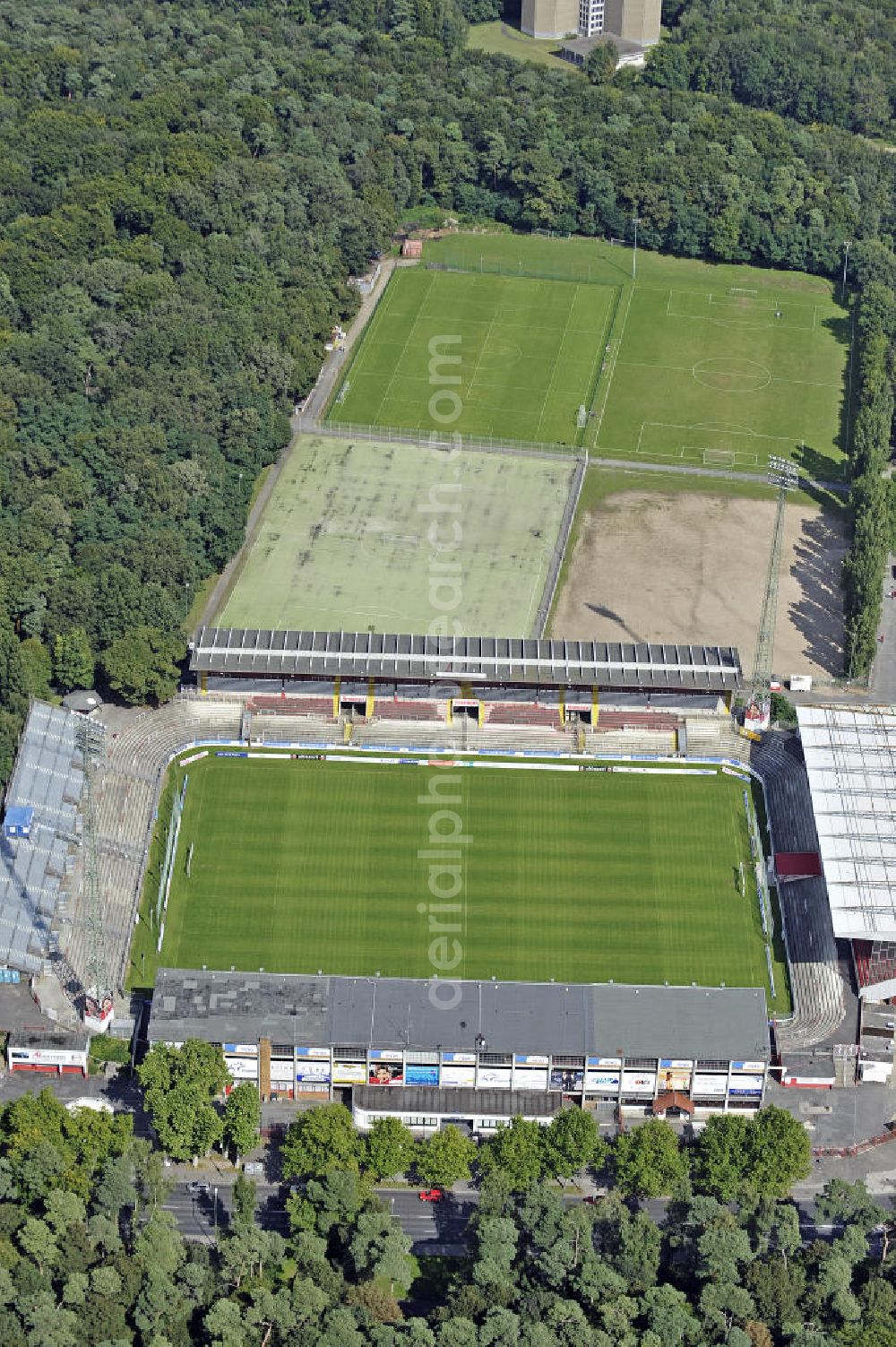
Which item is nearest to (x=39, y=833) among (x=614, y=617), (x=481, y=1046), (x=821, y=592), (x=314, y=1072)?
(x=314, y=1072)

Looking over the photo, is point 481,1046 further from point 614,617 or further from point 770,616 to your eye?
point 770,616

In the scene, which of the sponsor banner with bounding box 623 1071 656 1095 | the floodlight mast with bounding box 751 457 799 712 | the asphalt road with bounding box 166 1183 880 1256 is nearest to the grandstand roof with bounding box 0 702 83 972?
the asphalt road with bounding box 166 1183 880 1256

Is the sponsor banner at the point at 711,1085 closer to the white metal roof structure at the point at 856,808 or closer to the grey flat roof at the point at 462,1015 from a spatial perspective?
the grey flat roof at the point at 462,1015

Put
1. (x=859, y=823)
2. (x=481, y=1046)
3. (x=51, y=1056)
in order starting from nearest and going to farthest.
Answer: (x=481, y=1046) < (x=51, y=1056) < (x=859, y=823)

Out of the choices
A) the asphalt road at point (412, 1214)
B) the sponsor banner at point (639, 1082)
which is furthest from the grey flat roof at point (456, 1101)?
the asphalt road at point (412, 1214)

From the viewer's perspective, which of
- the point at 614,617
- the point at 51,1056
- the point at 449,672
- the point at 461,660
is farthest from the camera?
the point at 614,617

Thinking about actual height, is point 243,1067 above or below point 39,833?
below

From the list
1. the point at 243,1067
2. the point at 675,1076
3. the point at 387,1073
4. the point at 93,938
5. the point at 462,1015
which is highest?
the point at 93,938
